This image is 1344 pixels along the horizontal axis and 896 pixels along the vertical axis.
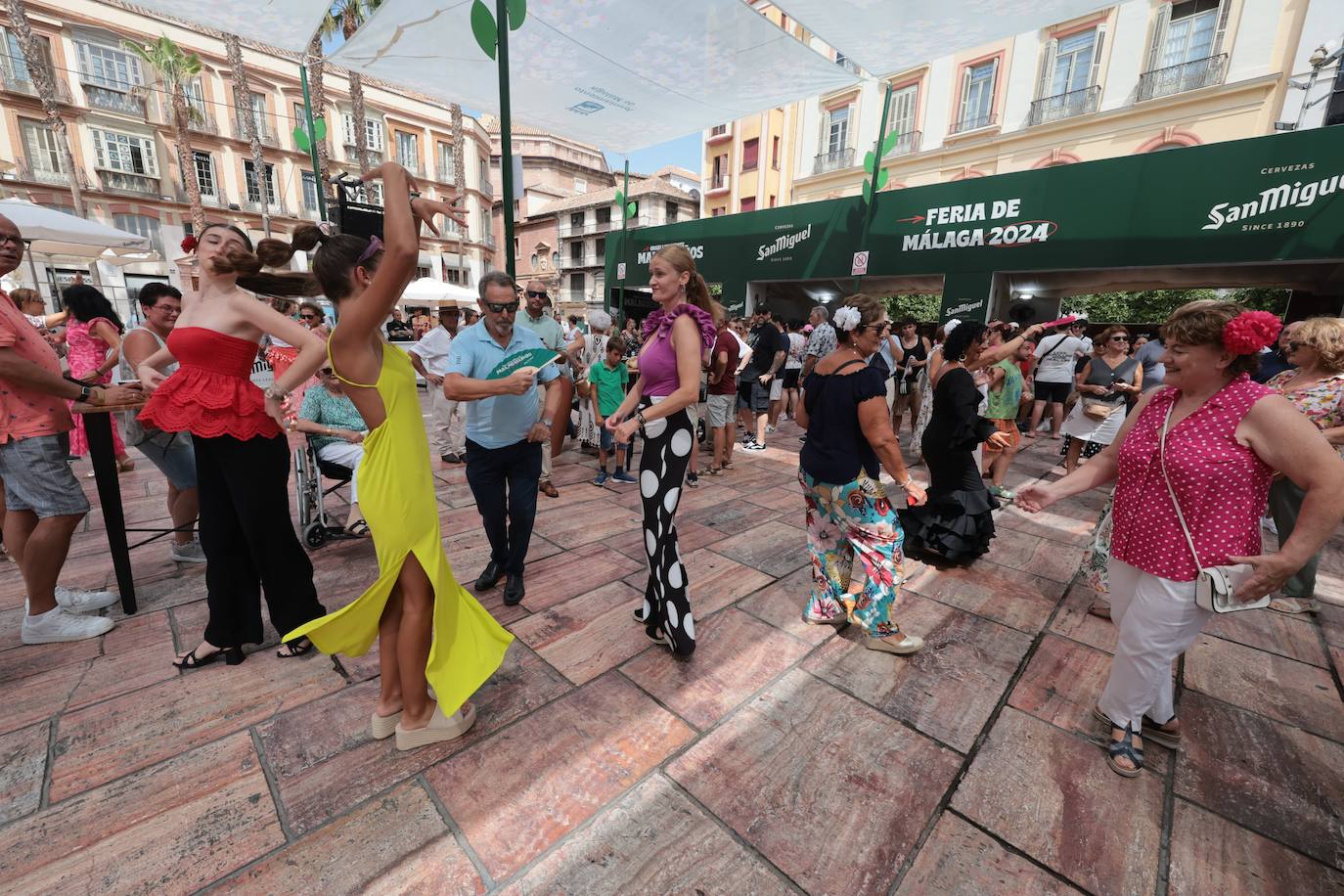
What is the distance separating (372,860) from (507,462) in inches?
75.6

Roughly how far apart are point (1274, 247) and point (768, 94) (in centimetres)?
1076

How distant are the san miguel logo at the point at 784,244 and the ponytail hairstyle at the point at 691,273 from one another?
47.5ft

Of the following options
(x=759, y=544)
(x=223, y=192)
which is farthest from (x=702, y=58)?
(x=223, y=192)

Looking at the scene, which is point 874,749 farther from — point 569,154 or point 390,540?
point 569,154

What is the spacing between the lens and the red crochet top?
7.43ft

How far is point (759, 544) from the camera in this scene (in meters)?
4.21

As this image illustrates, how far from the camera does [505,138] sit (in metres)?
3.67

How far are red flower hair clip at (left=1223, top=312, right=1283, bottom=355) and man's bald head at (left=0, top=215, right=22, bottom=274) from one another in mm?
4907

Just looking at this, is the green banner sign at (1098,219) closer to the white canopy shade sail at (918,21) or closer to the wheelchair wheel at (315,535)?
the white canopy shade sail at (918,21)

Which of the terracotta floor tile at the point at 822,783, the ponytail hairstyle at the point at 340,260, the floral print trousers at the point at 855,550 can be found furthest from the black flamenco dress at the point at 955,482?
the ponytail hairstyle at the point at 340,260

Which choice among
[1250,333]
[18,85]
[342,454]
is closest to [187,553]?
[342,454]

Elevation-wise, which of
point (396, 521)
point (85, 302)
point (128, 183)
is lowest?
point (396, 521)

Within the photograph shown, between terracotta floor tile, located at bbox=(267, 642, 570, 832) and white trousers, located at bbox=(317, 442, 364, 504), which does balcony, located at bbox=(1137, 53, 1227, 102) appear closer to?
white trousers, located at bbox=(317, 442, 364, 504)

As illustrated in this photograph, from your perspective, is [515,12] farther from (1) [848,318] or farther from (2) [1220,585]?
(2) [1220,585]
